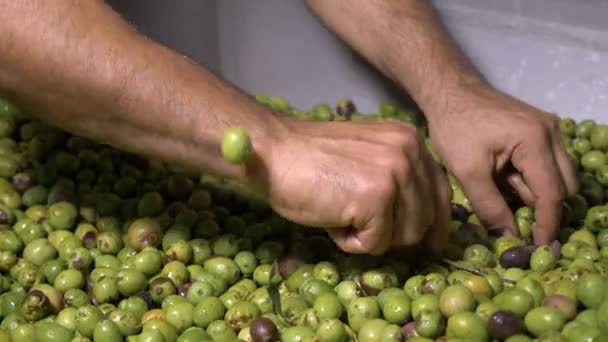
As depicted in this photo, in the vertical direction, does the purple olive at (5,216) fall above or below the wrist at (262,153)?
below

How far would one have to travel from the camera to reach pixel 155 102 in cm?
142

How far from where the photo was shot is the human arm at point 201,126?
1.38 metres

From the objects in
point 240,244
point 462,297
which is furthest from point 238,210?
point 462,297

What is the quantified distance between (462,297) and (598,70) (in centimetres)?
91

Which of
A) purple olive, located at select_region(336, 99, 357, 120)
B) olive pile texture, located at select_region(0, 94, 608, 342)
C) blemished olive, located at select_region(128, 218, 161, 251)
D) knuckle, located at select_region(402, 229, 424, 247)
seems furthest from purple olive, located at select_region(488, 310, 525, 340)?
purple olive, located at select_region(336, 99, 357, 120)

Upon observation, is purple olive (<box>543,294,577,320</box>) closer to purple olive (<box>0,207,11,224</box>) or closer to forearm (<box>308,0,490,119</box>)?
forearm (<box>308,0,490,119</box>)

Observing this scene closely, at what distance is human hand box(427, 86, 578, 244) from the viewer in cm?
165

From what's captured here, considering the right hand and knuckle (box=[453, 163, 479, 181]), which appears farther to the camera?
knuckle (box=[453, 163, 479, 181])

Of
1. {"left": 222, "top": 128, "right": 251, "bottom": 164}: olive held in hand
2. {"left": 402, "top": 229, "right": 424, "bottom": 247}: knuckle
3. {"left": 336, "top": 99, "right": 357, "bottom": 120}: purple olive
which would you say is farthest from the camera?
{"left": 336, "top": 99, "right": 357, "bottom": 120}: purple olive

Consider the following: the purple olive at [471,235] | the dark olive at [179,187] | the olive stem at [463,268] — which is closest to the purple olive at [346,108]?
the dark olive at [179,187]

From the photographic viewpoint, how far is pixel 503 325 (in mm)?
1349

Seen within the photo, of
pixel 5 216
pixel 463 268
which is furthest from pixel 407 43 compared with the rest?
pixel 5 216

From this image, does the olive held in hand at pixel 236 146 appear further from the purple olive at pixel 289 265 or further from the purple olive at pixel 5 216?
the purple olive at pixel 5 216

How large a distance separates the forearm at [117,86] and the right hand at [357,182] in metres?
0.06
